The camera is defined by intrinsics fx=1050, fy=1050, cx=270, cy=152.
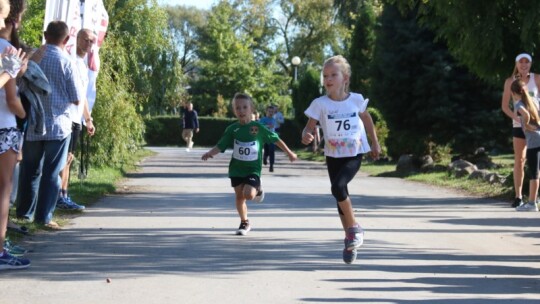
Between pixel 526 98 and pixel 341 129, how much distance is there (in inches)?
194

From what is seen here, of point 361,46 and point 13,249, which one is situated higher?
point 361,46

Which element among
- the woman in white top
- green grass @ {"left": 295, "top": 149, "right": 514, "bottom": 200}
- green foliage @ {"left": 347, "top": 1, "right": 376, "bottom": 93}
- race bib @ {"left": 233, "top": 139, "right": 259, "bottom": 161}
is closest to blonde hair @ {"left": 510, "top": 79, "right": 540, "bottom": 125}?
green grass @ {"left": 295, "top": 149, "right": 514, "bottom": 200}

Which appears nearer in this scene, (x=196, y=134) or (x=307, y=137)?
(x=307, y=137)

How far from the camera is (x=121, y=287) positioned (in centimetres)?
746

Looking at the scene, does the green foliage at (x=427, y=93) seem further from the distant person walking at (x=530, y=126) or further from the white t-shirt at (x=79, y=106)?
the white t-shirt at (x=79, y=106)

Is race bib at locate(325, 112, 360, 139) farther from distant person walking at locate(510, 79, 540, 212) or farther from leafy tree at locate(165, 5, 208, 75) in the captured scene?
leafy tree at locate(165, 5, 208, 75)

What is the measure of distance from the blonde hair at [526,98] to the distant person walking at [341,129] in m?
4.64

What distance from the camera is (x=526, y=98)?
44.1ft

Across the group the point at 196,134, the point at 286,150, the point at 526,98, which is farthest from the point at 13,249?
the point at 196,134

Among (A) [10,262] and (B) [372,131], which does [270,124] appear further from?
(A) [10,262]

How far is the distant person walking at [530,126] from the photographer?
13.5m

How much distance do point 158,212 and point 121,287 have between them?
615 centimetres

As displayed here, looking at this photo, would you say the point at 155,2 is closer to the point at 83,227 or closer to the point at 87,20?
the point at 87,20

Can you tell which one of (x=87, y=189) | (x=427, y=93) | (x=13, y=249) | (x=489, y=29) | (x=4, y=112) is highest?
(x=489, y=29)
